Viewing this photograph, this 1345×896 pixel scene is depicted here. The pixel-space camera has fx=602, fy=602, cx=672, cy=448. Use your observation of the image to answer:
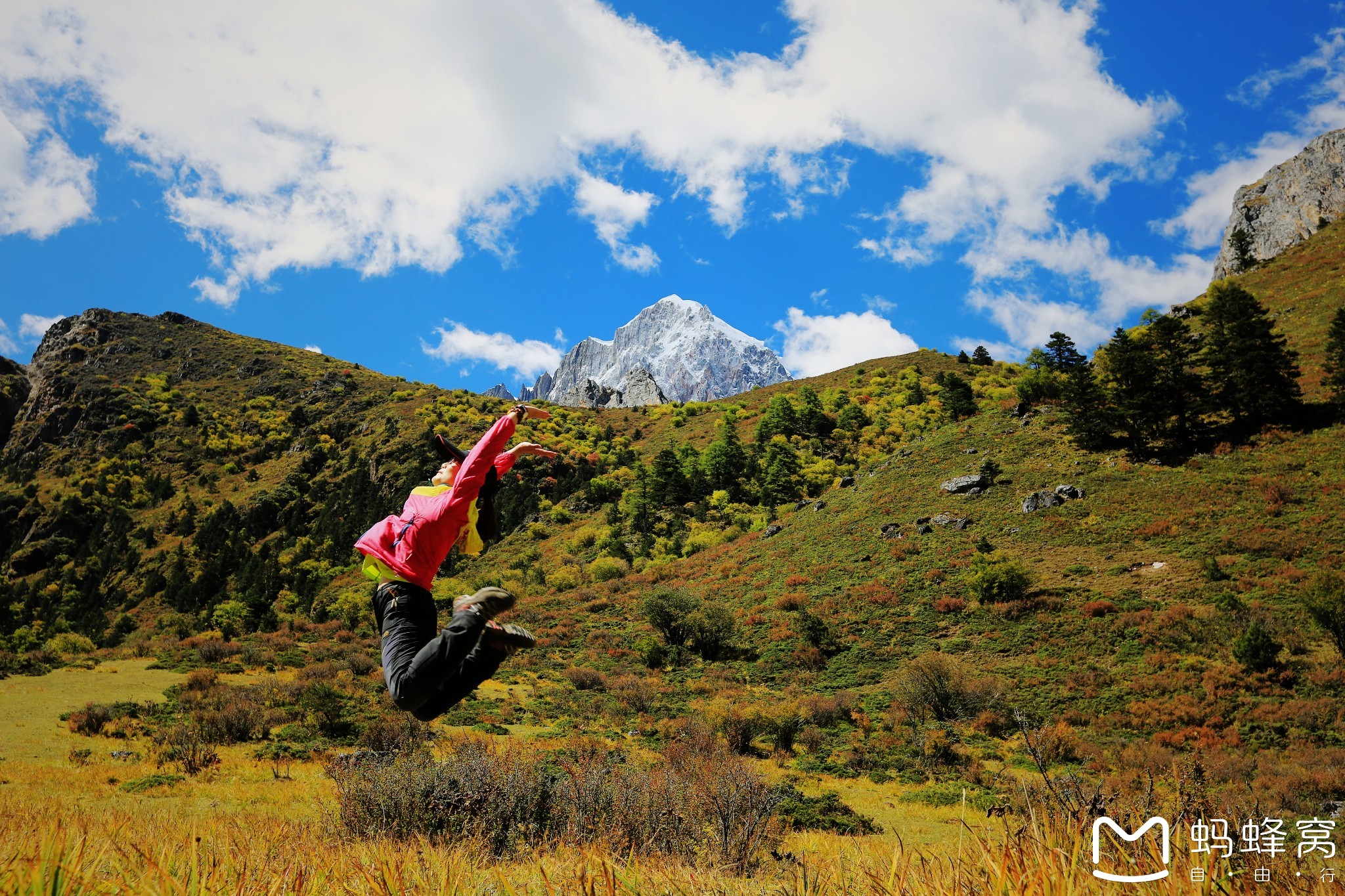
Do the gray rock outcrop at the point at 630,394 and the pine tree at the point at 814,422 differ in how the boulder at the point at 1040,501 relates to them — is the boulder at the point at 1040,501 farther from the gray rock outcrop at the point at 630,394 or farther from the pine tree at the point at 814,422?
the gray rock outcrop at the point at 630,394

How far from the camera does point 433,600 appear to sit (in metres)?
3.57

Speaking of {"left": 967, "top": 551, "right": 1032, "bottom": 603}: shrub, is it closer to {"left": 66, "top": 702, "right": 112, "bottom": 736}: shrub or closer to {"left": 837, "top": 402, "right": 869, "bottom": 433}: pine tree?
{"left": 66, "top": 702, "right": 112, "bottom": 736}: shrub

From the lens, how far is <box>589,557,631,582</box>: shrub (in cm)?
3972

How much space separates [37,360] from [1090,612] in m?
129

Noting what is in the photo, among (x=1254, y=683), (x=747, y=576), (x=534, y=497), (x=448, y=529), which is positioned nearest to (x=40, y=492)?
(x=534, y=497)

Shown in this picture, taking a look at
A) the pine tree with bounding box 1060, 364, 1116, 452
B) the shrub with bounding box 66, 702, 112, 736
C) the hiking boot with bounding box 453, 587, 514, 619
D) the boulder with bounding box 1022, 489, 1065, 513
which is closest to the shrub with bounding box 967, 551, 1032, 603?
the boulder with bounding box 1022, 489, 1065, 513

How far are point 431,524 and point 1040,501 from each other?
106 ft

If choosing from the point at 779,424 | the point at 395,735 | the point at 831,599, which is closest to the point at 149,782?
the point at 395,735

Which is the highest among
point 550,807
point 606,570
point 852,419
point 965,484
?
point 852,419

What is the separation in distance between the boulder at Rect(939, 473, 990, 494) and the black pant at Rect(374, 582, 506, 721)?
34.2m

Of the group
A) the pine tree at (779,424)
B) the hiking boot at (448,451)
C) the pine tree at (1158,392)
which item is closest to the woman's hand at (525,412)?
the hiking boot at (448,451)

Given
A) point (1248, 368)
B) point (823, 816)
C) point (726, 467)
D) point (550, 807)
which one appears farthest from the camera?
point (726, 467)

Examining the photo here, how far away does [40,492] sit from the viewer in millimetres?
64250

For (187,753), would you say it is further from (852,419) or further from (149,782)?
(852,419)
